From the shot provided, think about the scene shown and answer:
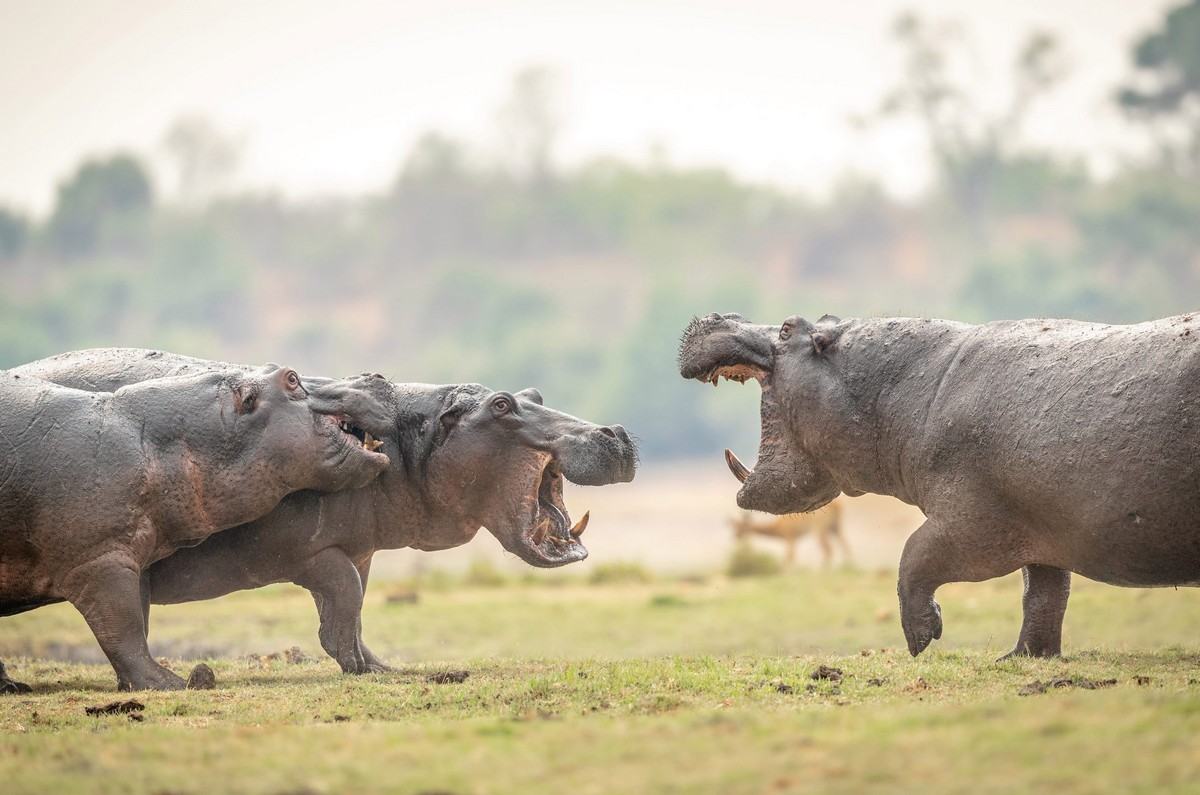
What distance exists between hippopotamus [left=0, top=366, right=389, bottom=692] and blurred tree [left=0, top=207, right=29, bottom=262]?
255 ft

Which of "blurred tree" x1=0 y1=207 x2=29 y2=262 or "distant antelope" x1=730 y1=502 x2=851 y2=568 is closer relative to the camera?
"distant antelope" x1=730 y1=502 x2=851 y2=568

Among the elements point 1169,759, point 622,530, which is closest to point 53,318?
point 622,530

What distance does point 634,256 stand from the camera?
8062 cm

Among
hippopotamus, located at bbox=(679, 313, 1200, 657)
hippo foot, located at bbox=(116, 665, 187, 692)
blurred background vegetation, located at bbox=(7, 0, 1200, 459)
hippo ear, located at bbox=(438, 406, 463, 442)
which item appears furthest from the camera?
blurred background vegetation, located at bbox=(7, 0, 1200, 459)

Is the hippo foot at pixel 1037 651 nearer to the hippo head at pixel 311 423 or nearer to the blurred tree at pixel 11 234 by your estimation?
the hippo head at pixel 311 423

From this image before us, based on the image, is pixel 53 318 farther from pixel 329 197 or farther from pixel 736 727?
pixel 736 727

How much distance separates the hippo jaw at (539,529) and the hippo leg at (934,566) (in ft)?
7.60

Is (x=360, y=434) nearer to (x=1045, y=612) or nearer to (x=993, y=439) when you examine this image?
(x=993, y=439)

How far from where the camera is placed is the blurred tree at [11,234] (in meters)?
83.0

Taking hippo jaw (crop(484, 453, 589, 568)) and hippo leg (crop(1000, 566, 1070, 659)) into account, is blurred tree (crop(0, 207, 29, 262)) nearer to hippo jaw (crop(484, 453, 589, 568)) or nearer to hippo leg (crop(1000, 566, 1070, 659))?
hippo jaw (crop(484, 453, 589, 568))

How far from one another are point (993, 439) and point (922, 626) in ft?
4.93

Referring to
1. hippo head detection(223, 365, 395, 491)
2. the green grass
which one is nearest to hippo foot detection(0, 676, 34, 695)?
the green grass

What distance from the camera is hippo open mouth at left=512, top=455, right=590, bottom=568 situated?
1102 cm

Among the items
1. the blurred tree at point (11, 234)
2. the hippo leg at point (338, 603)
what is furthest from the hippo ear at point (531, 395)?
the blurred tree at point (11, 234)
